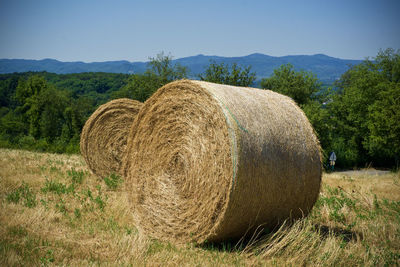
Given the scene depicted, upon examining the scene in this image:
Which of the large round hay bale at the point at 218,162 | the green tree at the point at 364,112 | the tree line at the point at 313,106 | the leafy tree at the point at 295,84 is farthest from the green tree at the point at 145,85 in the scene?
the large round hay bale at the point at 218,162

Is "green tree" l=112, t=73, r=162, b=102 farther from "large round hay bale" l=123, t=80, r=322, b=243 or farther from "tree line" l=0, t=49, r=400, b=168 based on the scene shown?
"large round hay bale" l=123, t=80, r=322, b=243

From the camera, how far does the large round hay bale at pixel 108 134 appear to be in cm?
1029

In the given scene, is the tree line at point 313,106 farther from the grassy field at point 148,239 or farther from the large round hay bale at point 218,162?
the large round hay bale at point 218,162

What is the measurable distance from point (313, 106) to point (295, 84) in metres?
3.73

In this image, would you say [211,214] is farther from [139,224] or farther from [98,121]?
[98,121]

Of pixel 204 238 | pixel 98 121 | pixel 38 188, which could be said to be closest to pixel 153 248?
pixel 204 238

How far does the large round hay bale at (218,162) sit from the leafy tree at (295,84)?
72.0 ft

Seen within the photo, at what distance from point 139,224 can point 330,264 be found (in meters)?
3.17

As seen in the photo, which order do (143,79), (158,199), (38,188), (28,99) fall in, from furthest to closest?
1. (28,99)
2. (143,79)
3. (38,188)
4. (158,199)

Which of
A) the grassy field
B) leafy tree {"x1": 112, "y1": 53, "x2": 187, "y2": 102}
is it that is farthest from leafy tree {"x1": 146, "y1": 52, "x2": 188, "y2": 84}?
the grassy field

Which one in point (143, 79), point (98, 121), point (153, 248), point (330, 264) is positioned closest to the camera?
point (330, 264)

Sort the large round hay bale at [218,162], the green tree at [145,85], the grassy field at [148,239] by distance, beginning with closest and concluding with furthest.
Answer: the grassy field at [148,239] → the large round hay bale at [218,162] → the green tree at [145,85]

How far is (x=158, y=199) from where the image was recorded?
19.3 feet

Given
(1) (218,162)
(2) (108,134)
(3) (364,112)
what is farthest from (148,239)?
(3) (364,112)
